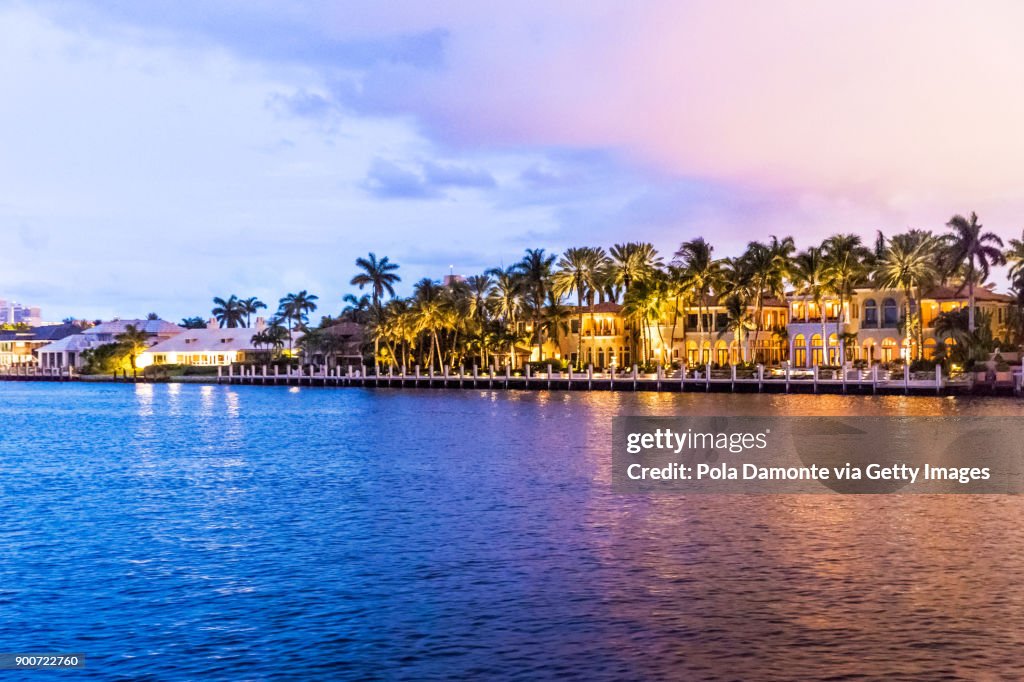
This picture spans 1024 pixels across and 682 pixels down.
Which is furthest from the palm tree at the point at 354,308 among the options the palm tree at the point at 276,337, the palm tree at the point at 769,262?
the palm tree at the point at 769,262

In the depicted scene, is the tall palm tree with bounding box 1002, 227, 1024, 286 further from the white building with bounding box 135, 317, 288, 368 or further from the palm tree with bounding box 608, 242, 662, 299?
the white building with bounding box 135, 317, 288, 368

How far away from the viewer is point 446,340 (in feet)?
457

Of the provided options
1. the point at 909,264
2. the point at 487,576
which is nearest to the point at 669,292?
the point at 909,264

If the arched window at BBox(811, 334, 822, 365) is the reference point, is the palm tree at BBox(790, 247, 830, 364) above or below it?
above

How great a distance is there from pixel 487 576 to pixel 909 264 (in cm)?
8488

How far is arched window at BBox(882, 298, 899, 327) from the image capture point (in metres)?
111

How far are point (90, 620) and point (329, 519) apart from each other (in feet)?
38.3

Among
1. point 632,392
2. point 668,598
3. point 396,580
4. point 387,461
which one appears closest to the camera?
point 668,598

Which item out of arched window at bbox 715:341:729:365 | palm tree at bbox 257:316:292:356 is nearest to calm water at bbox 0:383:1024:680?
arched window at bbox 715:341:729:365

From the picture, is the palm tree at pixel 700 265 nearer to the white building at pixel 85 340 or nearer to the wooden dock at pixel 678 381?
the wooden dock at pixel 678 381

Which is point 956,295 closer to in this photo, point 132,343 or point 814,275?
point 814,275

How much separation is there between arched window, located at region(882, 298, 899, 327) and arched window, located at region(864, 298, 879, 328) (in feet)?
2.45

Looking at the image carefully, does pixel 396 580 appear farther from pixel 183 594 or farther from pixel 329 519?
pixel 329 519

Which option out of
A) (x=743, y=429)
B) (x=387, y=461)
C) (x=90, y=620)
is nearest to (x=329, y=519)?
(x=90, y=620)
